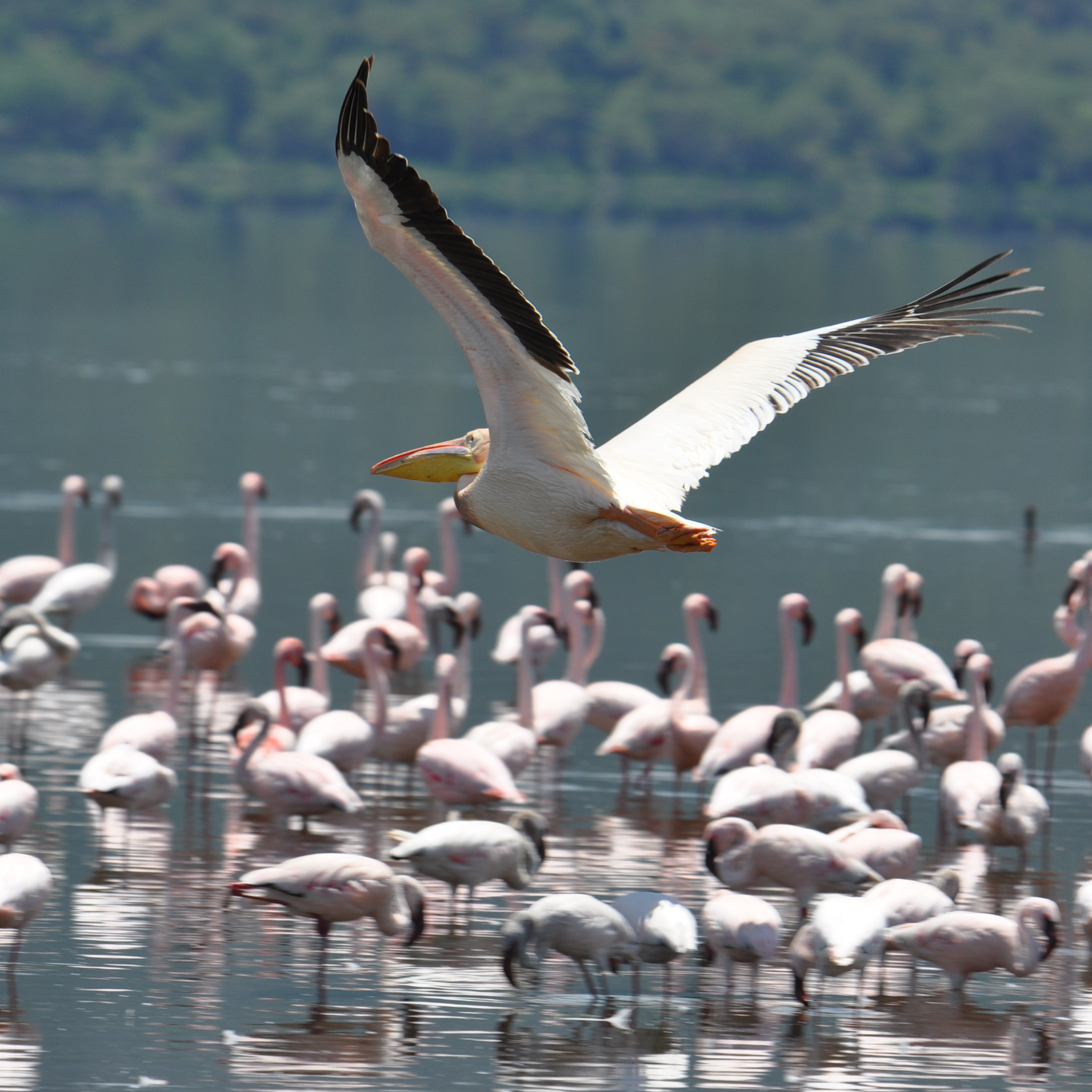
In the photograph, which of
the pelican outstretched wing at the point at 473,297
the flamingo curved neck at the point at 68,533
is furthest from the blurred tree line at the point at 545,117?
the pelican outstretched wing at the point at 473,297

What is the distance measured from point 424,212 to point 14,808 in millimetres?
4498

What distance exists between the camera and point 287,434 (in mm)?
31438

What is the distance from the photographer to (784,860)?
1032 centimetres

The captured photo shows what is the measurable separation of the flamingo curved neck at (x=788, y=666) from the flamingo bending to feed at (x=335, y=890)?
4.45 m

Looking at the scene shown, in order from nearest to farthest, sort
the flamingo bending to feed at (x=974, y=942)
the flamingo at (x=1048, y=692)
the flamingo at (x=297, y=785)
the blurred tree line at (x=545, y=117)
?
→ the flamingo bending to feed at (x=974, y=942) → the flamingo at (x=297, y=785) → the flamingo at (x=1048, y=692) → the blurred tree line at (x=545, y=117)

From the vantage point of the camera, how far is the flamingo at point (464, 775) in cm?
1209

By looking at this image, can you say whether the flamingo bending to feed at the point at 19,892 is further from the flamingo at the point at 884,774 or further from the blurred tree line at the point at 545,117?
the blurred tree line at the point at 545,117

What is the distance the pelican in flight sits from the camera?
295 inches

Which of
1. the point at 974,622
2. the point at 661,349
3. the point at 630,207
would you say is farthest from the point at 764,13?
the point at 974,622

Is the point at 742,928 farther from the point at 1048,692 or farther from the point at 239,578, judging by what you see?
the point at 239,578

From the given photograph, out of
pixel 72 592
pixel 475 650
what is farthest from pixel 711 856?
pixel 72 592

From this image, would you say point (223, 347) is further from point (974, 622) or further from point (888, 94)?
point (888, 94)

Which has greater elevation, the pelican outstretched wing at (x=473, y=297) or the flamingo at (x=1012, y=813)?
the pelican outstretched wing at (x=473, y=297)

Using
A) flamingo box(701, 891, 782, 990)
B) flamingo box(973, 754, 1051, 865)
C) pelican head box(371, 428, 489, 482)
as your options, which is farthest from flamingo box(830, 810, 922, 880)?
pelican head box(371, 428, 489, 482)
